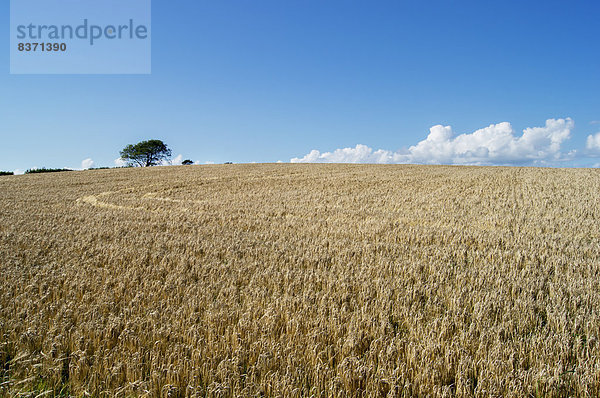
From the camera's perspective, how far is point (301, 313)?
12.4ft

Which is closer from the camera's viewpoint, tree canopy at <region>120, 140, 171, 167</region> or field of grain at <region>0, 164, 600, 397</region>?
field of grain at <region>0, 164, 600, 397</region>

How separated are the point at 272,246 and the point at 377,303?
11.9 feet

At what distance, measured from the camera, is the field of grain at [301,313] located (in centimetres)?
272

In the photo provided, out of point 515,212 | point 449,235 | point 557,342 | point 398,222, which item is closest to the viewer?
point 557,342

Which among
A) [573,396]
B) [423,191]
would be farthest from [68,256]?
[423,191]

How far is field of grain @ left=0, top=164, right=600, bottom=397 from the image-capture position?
2725 mm

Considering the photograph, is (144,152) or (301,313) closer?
(301,313)

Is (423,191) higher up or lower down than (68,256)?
higher up

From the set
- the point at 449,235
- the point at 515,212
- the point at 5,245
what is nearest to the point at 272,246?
the point at 449,235

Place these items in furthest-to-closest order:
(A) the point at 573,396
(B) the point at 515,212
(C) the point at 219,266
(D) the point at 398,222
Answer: (B) the point at 515,212
(D) the point at 398,222
(C) the point at 219,266
(A) the point at 573,396

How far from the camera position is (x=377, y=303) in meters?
4.14

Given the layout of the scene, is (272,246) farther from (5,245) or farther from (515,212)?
(515,212)

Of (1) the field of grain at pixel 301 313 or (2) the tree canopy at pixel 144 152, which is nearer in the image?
(1) the field of grain at pixel 301 313

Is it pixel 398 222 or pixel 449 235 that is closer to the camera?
pixel 449 235
